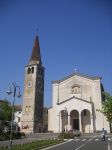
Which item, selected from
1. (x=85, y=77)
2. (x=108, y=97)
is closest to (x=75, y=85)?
(x=85, y=77)

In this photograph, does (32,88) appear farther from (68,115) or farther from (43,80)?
(68,115)

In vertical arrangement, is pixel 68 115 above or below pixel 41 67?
below

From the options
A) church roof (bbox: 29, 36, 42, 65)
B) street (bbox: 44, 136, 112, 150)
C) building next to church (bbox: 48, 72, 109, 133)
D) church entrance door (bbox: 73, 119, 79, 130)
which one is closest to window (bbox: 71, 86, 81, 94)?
building next to church (bbox: 48, 72, 109, 133)

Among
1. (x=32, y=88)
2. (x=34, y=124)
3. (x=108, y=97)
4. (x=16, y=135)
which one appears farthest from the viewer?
(x=32, y=88)

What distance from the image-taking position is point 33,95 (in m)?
59.0

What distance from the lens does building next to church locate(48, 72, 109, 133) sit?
52281 mm

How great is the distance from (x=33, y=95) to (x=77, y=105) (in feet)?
39.5

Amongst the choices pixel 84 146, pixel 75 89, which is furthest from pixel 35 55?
pixel 84 146

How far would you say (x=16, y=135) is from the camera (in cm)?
3816

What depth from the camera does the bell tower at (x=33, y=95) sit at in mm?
56656

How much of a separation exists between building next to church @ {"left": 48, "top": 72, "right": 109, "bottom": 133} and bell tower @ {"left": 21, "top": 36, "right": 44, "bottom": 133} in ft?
13.0

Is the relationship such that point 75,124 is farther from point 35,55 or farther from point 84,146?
point 84,146

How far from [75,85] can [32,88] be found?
10774mm

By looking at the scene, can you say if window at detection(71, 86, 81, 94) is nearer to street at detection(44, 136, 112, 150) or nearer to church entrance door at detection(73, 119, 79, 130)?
church entrance door at detection(73, 119, 79, 130)
